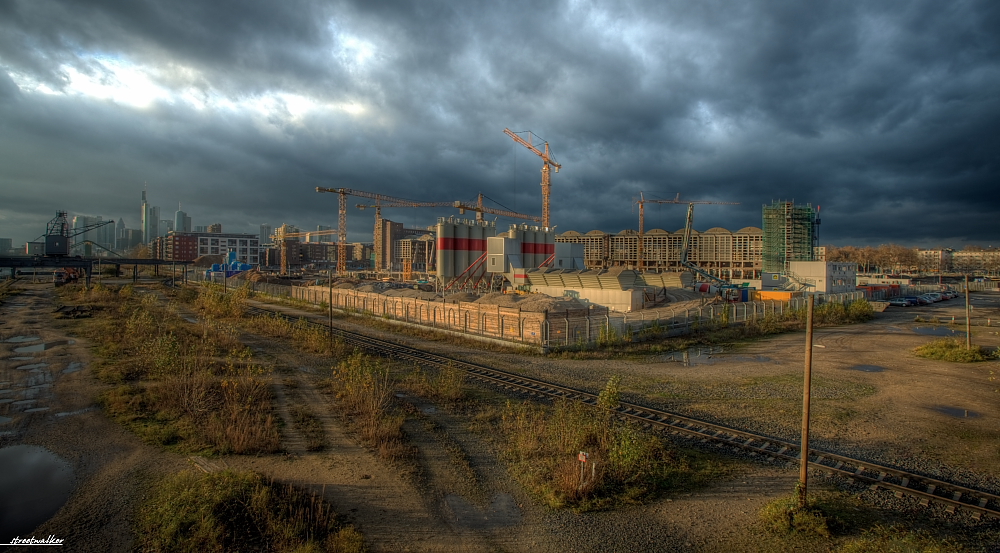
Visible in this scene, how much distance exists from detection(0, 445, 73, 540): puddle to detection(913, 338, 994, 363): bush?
28.5 meters

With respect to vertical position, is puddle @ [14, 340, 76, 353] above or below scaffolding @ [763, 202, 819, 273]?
below

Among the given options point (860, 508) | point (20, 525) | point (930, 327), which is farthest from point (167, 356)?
point (930, 327)

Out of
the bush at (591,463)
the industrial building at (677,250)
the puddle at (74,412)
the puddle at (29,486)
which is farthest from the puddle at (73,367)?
the industrial building at (677,250)

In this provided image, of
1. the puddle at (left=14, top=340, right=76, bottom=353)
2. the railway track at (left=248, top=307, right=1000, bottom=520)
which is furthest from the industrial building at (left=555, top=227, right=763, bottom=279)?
the railway track at (left=248, top=307, right=1000, bottom=520)

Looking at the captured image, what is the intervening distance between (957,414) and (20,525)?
19832 mm

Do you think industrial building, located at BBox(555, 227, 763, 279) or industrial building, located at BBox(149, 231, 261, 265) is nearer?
industrial building, located at BBox(555, 227, 763, 279)

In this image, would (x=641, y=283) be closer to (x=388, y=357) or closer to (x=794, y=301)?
(x=794, y=301)

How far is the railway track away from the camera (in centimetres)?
764

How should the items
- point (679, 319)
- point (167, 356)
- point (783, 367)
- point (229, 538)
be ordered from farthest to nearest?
point (679, 319)
point (783, 367)
point (167, 356)
point (229, 538)

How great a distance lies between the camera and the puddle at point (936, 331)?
91.6 feet

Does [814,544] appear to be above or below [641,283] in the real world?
below

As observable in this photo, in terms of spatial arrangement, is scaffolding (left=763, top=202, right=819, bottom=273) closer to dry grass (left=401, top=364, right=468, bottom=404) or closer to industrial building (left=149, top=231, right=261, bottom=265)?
dry grass (left=401, top=364, right=468, bottom=404)

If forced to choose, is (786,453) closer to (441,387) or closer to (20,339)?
(441,387)

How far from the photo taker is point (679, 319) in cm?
2594
